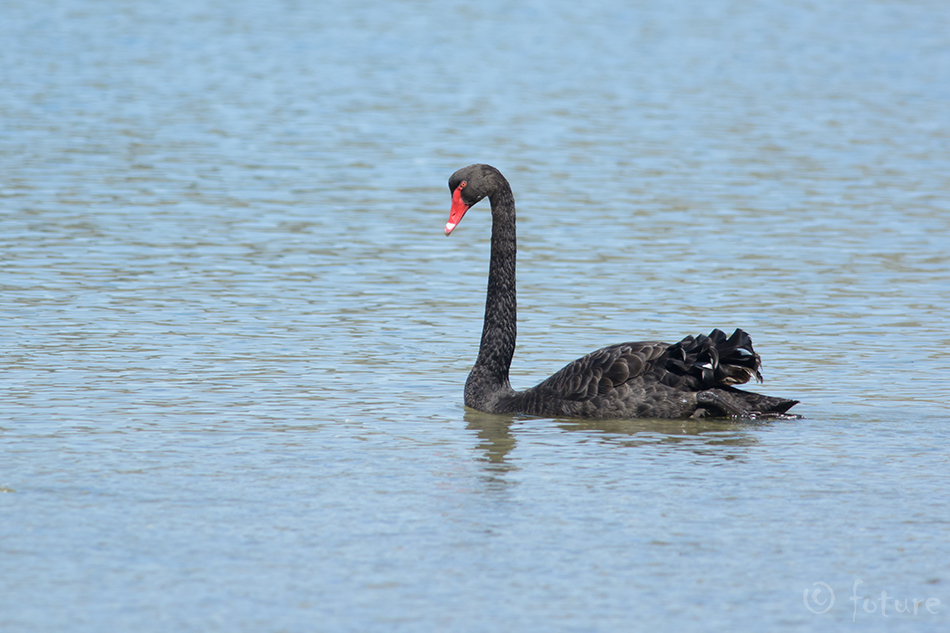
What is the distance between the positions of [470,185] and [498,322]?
98 cm

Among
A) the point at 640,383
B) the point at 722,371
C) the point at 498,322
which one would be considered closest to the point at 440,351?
the point at 498,322

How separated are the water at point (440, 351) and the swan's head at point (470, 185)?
1.37 m

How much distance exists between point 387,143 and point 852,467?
1649cm

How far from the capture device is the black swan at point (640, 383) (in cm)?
888

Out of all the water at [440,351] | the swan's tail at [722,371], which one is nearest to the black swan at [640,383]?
the swan's tail at [722,371]

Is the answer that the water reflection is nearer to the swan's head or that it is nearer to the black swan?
the black swan

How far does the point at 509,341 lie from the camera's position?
1002 cm

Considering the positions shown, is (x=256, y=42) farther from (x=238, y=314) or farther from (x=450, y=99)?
(x=238, y=314)

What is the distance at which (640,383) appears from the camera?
30.2 ft

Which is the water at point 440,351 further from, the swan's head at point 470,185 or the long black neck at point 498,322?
the swan's head at point 470,185

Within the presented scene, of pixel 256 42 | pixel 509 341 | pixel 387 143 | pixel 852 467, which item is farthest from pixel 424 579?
pixel 256 42

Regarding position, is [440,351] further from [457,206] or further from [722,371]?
[722,371]

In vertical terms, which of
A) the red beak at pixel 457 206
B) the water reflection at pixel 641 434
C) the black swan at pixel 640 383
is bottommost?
the water reflection at pixel 641 434

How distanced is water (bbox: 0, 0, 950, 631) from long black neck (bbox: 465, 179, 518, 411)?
261mm
